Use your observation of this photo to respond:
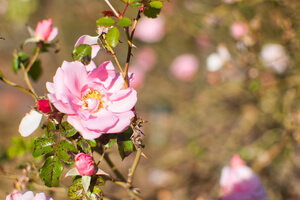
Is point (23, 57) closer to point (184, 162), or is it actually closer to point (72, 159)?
point (72, 159)

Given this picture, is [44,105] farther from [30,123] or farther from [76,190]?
[76,190]

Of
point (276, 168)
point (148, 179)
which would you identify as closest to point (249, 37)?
point (276, 168)

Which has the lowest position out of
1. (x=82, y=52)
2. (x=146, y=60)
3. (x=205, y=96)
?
(x=82, y=52)

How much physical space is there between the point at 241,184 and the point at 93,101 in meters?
0.57

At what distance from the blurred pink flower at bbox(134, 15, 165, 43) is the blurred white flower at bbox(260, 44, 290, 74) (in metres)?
1.12

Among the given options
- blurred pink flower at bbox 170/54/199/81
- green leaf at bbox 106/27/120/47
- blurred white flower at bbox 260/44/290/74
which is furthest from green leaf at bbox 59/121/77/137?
blurred pink flower at bbox 170/54/199/81

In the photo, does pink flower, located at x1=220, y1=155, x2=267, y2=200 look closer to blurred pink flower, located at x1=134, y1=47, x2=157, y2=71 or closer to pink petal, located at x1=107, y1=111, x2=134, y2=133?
pink petal, located at x1=107, y1=111, x2=134, y2=133

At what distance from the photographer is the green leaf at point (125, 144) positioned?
1.74ft

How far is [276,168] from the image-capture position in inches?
67.6

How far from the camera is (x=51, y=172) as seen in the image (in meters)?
0.53

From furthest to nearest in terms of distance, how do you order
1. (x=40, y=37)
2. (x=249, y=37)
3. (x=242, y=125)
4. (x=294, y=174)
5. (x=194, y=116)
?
1. (x=194, y=116)
2. (x=294, y=174)
3. (x=242, y=125)
4. (x=249, y=37)
5. (x=40, y=37)

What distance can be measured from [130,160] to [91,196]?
1818mm

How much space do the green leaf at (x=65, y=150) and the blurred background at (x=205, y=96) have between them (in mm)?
272

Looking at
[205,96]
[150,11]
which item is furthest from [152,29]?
[150,11]
